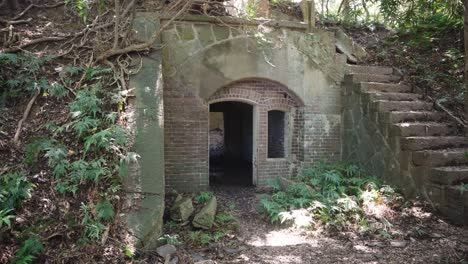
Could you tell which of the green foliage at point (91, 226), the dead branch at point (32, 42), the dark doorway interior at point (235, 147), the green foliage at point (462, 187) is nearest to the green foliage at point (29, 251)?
the green foliage at point (91, 226)

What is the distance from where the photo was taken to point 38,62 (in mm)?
6027

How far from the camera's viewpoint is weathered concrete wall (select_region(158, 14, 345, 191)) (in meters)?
7.23

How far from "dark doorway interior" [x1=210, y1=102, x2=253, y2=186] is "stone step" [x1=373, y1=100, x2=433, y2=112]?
12.8 feet

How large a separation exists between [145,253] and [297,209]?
9.90ft

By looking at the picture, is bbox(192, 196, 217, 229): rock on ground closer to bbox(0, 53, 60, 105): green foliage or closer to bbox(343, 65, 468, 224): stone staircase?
bbox(0, 53, 60, 105): green foliage

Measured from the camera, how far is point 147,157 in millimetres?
4941

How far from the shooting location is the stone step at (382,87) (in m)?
7.98

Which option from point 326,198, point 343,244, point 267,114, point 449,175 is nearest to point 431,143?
point 449,175

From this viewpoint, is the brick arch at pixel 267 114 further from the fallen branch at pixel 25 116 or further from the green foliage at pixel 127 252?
the green foliage at pixel 127 252

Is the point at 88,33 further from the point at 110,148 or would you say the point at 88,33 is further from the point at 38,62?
the point at 110,148

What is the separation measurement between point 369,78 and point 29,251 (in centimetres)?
736

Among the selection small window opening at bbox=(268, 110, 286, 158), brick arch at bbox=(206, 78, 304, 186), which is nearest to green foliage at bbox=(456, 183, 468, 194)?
brick arch at bbox=(206, 78, 304, 186)

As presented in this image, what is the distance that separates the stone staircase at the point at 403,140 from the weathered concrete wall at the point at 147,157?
4.41 m

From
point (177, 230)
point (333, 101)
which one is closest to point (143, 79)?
point (177, 230)
